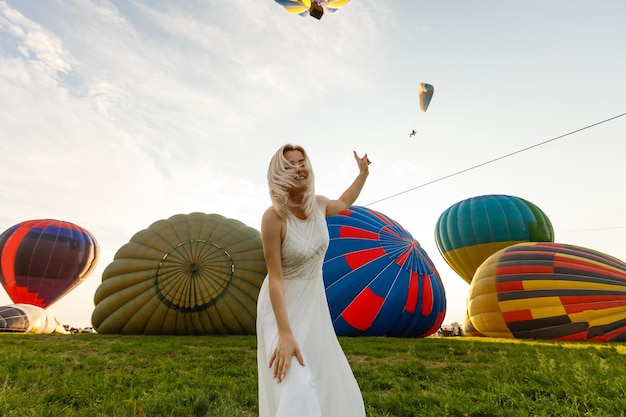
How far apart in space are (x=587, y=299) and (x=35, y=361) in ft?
38.0

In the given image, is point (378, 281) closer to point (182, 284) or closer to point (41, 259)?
point (182, 284)

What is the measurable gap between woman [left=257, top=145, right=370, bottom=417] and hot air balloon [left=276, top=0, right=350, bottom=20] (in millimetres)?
11012

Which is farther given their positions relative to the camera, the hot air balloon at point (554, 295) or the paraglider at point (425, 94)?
the paraglider at point (425, 94)

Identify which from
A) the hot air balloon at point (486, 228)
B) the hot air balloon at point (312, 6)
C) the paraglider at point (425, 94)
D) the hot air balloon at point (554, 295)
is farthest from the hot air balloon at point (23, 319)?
the hot air balloon at point (486, 228)

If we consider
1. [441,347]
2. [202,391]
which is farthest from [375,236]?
[202,391]

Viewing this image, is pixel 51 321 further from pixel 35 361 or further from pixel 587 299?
pixel 587 299

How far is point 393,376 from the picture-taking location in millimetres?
4324

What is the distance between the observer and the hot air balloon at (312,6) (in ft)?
37.5

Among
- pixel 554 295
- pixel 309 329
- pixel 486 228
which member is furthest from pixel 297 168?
pixel 486 228

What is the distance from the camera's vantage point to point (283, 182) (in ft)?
5.94

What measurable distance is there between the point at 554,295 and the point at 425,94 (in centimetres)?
889

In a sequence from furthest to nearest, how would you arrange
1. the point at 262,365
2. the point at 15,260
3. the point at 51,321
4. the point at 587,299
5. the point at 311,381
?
the point at 15,260
the point at 51,321
the point at 587,299
the point at 262,365
the point at 311,381

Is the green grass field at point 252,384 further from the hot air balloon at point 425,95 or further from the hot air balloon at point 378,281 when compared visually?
the hot air balloon at point 425,95

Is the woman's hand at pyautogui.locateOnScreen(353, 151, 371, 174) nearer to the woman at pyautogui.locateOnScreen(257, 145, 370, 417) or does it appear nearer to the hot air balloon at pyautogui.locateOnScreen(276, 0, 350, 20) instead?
the woman at pyautogui.locateOnScreen(257, 145, 370, 417)
